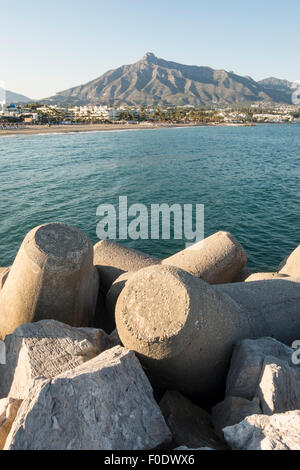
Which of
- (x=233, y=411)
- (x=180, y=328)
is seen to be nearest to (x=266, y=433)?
(x=233, y=411)

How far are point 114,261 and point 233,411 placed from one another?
5.22 metres

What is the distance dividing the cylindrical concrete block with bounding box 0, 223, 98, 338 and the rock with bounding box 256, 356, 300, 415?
3.14m

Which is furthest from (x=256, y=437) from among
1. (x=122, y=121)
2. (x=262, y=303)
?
(x=122, y=121)

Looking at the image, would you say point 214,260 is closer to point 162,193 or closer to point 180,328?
point 180,328

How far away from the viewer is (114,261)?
8.36 metres

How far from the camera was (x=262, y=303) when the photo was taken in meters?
5.29

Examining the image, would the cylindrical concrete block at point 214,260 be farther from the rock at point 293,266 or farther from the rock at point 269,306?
the rock at point 269,306

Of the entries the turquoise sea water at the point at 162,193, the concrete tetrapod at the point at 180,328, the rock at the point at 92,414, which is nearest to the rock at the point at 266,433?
the rock at the point at 92,414

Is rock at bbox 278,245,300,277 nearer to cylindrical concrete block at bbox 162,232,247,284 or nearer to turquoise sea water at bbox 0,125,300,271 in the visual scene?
cylindrical concrete block at bbox 162,232,247,284

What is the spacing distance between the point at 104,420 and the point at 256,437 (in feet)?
4.67

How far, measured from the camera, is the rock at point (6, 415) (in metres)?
3.18

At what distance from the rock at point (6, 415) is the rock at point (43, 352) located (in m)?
0.54

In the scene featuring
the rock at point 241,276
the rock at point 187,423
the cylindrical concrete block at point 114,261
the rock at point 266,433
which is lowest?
the rock at point 241,276
